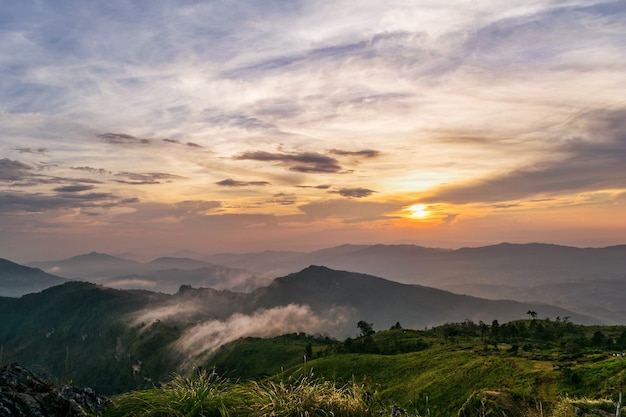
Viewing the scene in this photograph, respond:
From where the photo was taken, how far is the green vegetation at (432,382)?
26.0 feet

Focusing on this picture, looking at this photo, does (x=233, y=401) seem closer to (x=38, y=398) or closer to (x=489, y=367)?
(x=38, y=398)

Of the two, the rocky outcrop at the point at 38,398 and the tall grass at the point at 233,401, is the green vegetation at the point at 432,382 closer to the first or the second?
the tall grass at the point at 233,401

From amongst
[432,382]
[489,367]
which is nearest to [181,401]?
[489,367]

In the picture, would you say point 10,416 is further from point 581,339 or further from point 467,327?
point 467,327

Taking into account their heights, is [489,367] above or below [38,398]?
below

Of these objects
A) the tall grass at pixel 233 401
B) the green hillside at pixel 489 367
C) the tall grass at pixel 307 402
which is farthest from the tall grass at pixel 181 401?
the green hillside at pixel 489 367

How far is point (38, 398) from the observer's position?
775 centimetres

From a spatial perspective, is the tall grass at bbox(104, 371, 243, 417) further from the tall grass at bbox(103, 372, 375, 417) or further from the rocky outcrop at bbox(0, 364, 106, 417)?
the rocky outcrop at bbox(0, 364, 106, 417)

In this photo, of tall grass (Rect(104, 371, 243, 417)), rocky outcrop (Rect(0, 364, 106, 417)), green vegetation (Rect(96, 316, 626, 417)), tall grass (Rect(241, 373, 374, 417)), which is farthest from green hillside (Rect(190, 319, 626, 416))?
rocky outcrop (Rect(0, 364, 106, 417))

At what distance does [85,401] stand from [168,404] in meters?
1.85

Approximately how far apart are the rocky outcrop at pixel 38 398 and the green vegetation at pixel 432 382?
54cm

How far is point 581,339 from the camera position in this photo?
330ft

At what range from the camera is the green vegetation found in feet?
26.0

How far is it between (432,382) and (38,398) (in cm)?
7388
